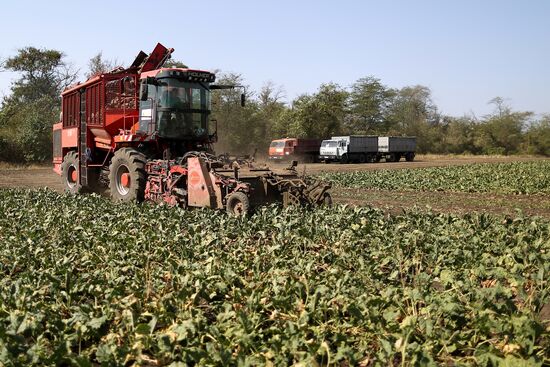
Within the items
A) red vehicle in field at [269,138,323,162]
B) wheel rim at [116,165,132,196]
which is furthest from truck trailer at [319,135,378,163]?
wheel rim at [116,165,132,196]

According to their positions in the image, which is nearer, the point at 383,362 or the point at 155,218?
the point at 383,362

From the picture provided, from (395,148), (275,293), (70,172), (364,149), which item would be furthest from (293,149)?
(275,293)

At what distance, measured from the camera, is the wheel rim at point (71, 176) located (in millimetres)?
14531

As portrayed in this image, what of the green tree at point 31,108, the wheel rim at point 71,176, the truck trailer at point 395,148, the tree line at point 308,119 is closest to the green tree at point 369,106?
the tree line at point 308,119

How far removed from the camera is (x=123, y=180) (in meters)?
11.9

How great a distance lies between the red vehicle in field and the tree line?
473 centimetres

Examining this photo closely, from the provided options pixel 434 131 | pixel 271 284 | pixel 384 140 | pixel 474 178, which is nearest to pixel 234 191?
pixel 271 284

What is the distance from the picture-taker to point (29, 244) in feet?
21.3

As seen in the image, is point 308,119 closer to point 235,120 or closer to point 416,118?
point 235,120

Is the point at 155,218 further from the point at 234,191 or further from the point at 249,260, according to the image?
the point at 249,260

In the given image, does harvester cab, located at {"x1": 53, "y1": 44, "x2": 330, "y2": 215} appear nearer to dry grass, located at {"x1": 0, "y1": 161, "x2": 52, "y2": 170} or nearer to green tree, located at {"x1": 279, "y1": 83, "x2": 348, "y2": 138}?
dry grass, located at {"x1": 0, "y1": 161, "x2": 52, "y2": 170}

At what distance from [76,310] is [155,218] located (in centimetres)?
451

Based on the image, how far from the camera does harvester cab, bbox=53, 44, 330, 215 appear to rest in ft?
32.9

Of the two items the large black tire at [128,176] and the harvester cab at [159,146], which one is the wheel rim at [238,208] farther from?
the large black tire at [128,176]
